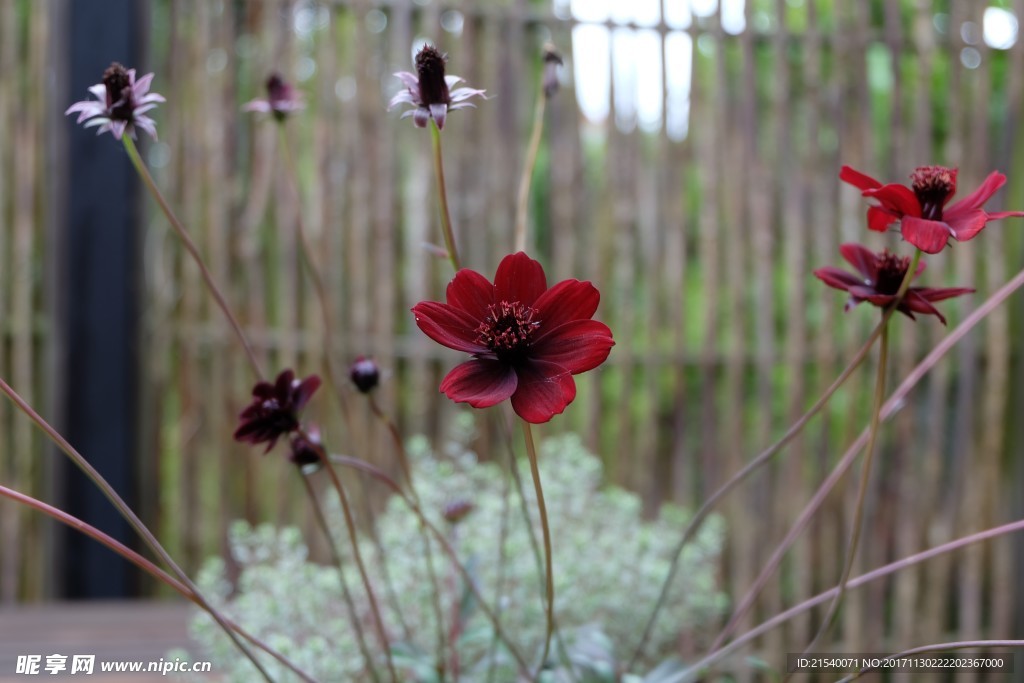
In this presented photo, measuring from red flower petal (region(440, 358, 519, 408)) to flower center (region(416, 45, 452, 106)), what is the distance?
16 cm

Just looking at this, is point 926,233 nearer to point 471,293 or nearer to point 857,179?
point 857,179

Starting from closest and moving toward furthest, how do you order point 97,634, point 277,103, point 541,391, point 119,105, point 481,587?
point 541,391, point 119,105, point 277,103, point 481,587, point 97,634

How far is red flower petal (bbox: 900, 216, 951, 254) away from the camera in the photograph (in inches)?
17.7

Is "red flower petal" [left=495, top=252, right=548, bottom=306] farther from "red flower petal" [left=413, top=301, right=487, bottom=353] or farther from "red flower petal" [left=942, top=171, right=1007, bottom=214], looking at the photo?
"red flower petal" [left=942, top=171, right=1007, bottom=214]

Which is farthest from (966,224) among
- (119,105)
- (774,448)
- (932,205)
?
(119,105)

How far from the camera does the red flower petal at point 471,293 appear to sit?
48 cm

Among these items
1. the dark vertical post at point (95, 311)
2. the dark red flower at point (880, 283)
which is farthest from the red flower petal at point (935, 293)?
the dark vertical post at point (95, 311)

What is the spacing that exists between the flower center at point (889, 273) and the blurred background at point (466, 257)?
1.27 metres

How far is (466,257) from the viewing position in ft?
5.98

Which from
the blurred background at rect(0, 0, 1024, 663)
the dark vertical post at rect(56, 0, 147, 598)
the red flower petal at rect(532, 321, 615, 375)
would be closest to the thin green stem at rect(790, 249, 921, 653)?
the red flower petal at rect(532, 321, 615, 375)

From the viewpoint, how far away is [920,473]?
6.61ft

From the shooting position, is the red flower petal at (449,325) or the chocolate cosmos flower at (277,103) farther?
the chocolate cosmos flower at (277,103)

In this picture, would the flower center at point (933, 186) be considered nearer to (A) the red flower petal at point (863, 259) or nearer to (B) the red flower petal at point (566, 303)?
(A) the red flower petal at point (863, 259)

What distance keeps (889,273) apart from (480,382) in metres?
0.26
